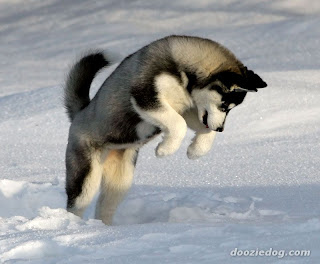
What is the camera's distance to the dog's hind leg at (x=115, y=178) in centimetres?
582

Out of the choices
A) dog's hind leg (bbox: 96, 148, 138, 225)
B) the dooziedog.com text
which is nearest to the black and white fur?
dog's hind leg (bbox: 96, 148, 138, 225)

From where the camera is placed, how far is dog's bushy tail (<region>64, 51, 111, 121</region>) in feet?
18.8

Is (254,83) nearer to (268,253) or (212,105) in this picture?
(212,105)

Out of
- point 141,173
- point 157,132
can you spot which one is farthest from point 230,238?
point 141,173

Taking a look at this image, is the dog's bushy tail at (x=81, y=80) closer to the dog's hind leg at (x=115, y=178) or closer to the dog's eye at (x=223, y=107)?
the dog's hind leg at (x=115, y=178)

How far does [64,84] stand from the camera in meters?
A: 5.88

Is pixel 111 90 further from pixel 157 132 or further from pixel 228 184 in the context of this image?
pixel 228 184

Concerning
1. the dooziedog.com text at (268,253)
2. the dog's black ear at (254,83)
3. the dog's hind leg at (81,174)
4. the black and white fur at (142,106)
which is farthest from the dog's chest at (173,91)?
the dooziedog.com text at (268,253)

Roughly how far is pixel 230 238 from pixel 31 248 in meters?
0.94

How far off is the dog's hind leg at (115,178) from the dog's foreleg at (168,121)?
684mm

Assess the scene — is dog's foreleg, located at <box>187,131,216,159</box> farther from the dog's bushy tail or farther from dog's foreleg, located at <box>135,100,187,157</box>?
the dog's bushy tail

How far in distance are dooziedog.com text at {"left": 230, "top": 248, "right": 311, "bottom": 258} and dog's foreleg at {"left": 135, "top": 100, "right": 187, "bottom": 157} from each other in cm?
129

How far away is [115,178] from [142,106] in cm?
85

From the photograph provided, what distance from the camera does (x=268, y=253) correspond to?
3.84 metres
